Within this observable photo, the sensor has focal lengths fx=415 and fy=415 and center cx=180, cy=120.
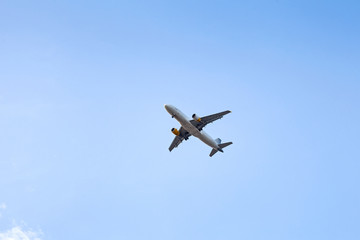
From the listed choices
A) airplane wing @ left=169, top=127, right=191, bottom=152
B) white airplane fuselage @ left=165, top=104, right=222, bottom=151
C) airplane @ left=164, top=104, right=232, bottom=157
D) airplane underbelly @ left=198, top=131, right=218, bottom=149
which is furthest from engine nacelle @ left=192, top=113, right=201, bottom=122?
airplane wing @ left=169, top=127, right=191, bottom=152

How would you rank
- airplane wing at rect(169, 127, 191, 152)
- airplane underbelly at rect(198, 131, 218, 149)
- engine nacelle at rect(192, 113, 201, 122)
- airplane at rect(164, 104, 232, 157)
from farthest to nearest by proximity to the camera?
1. airplane wing at rect(169, 127, 191, 152)
2. airplane underbelly at rect(198, 131, 218, 149)
3. engine nacelle at rect(192, 113, 201, 122)
4. airplane at rect(164, 104, 232, 157)

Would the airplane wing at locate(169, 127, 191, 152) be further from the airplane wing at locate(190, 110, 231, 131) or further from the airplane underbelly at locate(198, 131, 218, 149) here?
the airplane wing at locate(190, 110, 231, 131)

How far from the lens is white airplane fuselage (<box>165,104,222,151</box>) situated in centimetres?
8675

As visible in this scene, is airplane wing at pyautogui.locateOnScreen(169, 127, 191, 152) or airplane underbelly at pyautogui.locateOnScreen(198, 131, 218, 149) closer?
airplane underbelly at pyautogui.locateOnScreen(198, 131, 218, 149)

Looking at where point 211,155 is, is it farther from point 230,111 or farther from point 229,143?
point 230,111

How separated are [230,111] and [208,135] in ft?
24.2

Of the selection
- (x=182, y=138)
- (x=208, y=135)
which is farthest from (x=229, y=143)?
(x=182, y=138)

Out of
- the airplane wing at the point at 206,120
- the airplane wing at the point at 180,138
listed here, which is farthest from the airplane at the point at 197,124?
the airplane wing at the point at 180,138

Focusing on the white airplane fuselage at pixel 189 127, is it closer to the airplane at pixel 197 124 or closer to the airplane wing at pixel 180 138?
the airplane at pixel 197 124

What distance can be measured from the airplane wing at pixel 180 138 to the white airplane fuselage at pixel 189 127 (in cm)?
739

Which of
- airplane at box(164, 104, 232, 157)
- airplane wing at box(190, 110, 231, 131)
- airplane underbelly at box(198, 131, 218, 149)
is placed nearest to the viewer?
airplane at box(164, 104, 232, 157)

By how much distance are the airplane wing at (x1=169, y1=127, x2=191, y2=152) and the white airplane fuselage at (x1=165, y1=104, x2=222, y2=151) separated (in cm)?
739

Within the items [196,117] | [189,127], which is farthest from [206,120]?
[189,127]

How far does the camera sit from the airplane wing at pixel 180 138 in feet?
323
